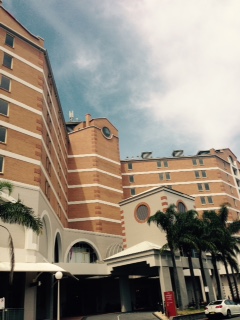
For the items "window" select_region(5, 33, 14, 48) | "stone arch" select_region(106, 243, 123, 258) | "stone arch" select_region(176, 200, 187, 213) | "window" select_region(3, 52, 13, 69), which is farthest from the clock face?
"window" select_region(3, 52, 13, 69)

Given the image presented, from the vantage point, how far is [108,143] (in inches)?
2072

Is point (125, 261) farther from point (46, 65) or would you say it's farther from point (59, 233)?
point (46, 65)

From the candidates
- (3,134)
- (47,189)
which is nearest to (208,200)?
(47,189)

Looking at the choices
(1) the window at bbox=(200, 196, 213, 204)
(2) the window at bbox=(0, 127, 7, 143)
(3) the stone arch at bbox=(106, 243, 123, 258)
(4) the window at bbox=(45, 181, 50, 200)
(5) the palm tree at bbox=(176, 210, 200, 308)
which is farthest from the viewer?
(1) the window at bbox=(200, 196, 213, 204)

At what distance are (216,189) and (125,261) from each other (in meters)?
35.5

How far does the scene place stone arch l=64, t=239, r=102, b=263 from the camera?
38.9m

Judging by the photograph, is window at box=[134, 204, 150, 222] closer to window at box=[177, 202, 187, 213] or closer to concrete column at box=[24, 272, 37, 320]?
window at box=[177, 202, 187, 213]

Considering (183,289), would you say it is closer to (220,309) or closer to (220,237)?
(220,309)

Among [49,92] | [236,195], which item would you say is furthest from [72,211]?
[236,195]

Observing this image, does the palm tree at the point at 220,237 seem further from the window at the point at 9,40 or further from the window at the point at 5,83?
the window at the point at 9,40

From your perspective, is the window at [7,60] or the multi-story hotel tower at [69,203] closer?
the multi-story hotel tower at [69,203]

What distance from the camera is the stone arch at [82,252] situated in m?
38.9

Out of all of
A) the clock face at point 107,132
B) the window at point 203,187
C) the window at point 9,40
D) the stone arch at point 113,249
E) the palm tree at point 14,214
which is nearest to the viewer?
the palm tree at point 14,214

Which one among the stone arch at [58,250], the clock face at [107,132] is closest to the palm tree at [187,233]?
the stone arch at [58,250]
